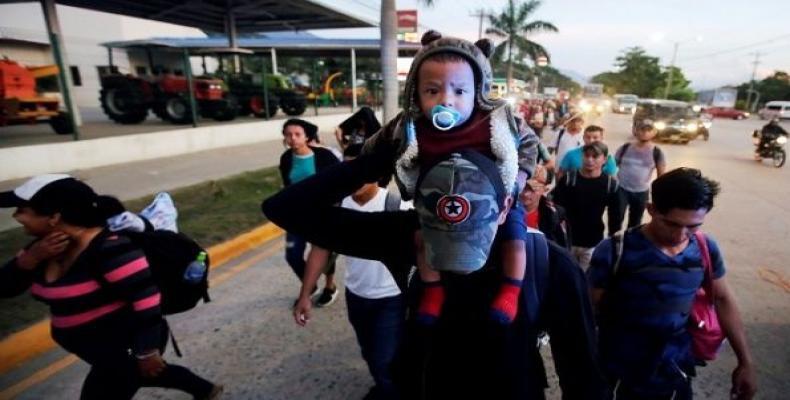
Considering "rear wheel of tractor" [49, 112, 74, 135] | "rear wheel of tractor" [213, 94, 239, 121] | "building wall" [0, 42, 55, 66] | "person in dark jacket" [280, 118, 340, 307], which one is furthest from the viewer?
"building wall" [0, 42, 55, 66]

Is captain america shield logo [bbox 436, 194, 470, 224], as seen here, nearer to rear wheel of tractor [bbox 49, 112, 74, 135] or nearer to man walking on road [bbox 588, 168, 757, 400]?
man walking on road [bbox 588, 168, 757, 400]

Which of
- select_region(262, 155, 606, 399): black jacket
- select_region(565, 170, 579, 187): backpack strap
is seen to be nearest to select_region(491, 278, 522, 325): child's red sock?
select_region(262, 155, 606, 399): black jacket

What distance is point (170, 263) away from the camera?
223 centimetres

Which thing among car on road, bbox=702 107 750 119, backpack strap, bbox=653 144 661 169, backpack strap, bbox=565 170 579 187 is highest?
backpack strap, bbox=653 144 661 169

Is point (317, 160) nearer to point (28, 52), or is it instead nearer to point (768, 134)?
point (768, 134)

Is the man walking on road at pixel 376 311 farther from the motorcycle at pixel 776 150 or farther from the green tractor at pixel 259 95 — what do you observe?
the motorcycle at pixel 776 150

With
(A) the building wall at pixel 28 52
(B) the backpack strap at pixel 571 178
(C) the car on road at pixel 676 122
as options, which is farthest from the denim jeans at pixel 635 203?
(A) the building wall at pixel 28 52

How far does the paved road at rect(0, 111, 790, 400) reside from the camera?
9.27 feet

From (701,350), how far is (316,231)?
1881 millimetres

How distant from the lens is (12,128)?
1233 centimetres

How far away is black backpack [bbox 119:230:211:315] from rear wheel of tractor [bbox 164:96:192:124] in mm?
12170

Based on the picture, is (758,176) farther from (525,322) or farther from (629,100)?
(629,100)

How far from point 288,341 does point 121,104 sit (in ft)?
42.9

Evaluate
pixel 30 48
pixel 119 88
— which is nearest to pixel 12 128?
pixel 119 88
